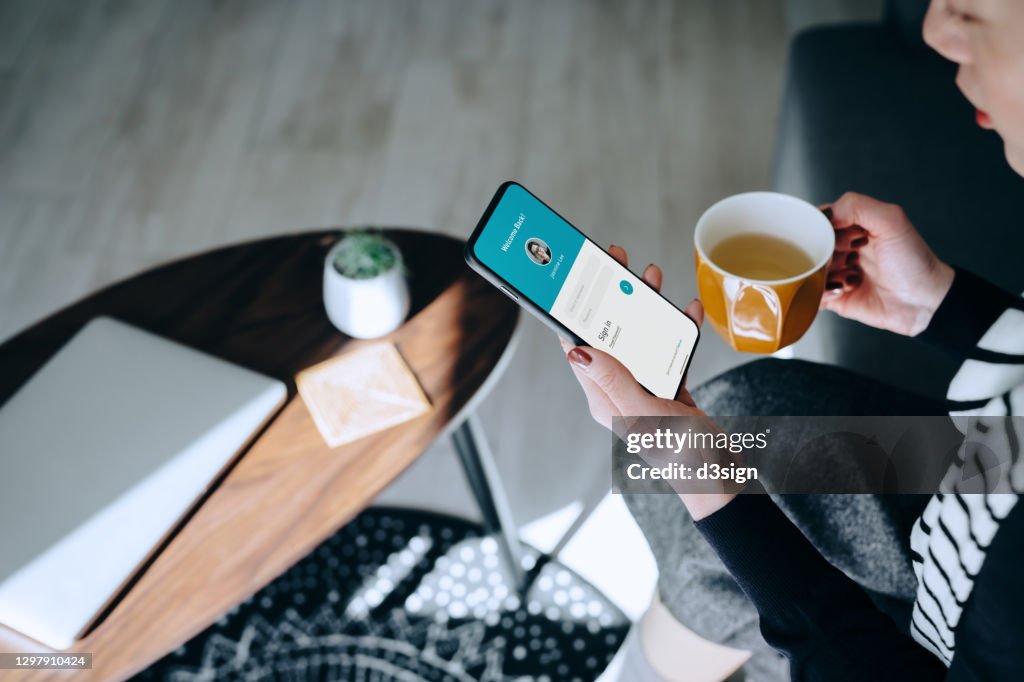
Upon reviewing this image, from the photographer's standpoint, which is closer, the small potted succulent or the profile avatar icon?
the profile avatar icon

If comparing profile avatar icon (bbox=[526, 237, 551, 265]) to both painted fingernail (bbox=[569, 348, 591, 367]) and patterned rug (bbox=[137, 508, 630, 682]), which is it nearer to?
painted fingernail (bbox=[569, 348, 591, 367])

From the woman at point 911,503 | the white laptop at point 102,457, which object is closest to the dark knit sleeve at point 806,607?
the woman at point 911,503

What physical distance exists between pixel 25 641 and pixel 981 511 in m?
0.86

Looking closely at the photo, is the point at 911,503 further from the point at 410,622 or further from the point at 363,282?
the point at 410,622

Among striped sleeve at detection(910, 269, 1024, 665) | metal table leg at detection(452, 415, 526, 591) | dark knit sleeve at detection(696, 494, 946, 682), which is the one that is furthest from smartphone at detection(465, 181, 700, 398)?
metal table leg at detection(452, 415, 526, 591)

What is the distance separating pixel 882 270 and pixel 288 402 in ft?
A: 2.26

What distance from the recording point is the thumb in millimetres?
664

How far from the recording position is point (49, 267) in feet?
5.54

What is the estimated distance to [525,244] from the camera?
0.74 meters

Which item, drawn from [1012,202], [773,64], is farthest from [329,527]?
[773,64]

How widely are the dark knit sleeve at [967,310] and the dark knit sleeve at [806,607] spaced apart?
1.01 ft

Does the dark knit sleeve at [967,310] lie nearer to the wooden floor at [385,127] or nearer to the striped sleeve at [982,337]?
the striped sleeve at [982,337]

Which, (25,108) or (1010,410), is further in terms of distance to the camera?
(25,108)

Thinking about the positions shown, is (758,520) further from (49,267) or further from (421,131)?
(49,267)
